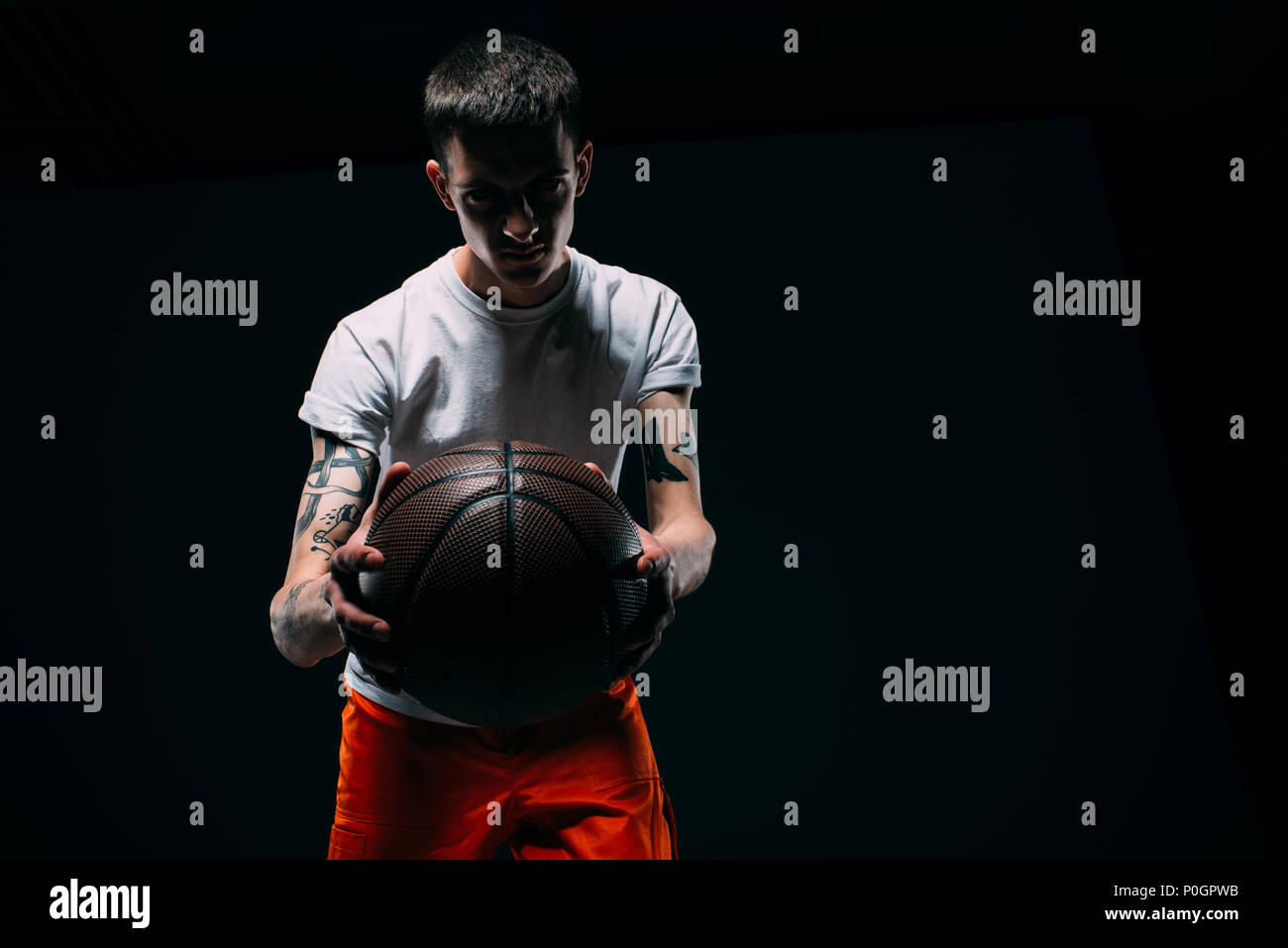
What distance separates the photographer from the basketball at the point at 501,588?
1226mm

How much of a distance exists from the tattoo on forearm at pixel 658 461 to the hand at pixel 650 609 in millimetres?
385

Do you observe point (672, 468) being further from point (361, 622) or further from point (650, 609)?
point (361, 622)

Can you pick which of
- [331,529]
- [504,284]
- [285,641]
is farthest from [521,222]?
[285,641]

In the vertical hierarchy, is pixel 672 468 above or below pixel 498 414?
below

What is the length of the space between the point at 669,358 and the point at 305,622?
879mm

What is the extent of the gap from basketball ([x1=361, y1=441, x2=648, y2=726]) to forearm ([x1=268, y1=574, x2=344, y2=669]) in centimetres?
21

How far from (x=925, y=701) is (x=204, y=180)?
146 inches

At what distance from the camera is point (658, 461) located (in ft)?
5.85

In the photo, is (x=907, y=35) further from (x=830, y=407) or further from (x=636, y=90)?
(x=830, y=407)

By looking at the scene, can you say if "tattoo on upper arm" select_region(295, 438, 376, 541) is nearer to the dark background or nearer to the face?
the face

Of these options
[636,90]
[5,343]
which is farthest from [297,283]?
[636,90]

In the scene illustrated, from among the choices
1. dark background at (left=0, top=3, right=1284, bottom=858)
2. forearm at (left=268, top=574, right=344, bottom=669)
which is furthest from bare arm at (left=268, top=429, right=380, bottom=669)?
dark background at (left=0, top=3, right=1284, bottom=858)

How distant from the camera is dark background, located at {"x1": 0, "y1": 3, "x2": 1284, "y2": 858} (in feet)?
10.9

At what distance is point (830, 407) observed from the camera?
3.47m
